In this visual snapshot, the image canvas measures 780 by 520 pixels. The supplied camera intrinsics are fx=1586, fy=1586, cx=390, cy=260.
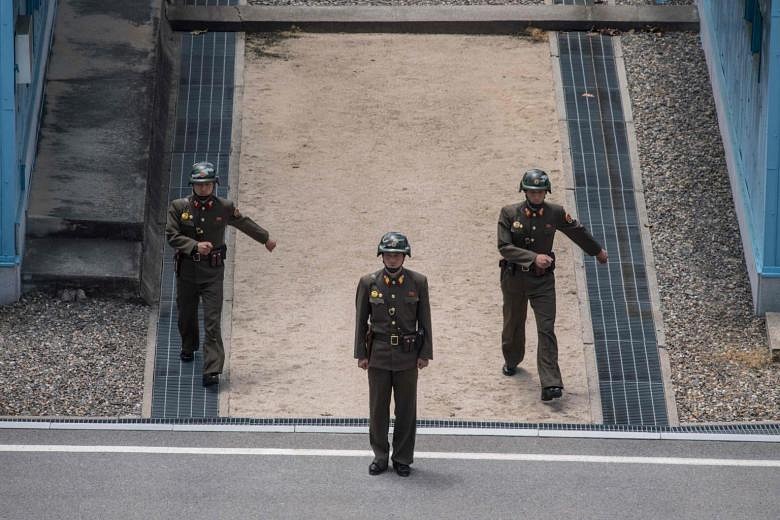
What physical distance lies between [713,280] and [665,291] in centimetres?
50

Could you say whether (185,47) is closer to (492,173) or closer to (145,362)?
(492,173)

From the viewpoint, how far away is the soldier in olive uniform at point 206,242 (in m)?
12.8

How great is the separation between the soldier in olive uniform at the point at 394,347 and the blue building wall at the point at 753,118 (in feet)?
13.2

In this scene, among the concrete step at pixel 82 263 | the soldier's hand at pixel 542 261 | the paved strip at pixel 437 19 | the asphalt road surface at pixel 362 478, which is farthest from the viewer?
the paved strip at pixel 437 19

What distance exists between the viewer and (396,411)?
11.4 m

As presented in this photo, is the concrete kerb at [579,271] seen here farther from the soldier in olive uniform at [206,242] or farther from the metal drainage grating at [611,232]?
the soldier in olive uniform at [206,242]

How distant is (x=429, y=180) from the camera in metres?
16.3

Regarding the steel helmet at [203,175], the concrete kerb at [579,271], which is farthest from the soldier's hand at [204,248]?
the concrete kerb at [579,271]

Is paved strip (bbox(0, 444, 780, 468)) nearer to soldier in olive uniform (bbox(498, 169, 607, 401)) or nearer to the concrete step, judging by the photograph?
soldier in olive uniform (bbox(498, 169, 607, 401))

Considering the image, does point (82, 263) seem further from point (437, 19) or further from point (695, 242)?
point (437, 19)

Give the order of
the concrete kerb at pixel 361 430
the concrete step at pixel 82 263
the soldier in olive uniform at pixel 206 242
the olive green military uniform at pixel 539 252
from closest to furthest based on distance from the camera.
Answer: the concrete kerb at pixel 361 430, the olive green military uniform at pixel 539 252, the soldier in olive uniform at pixel 206 242, the concrete step at pixel 82 263

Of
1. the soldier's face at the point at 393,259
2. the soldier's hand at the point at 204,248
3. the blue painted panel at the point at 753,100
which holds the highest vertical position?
the blue painted panel at the point at 753,100

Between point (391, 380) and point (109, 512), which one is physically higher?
point (391, 380)

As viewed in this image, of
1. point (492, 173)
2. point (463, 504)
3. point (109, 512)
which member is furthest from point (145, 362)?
point (492, 173)
